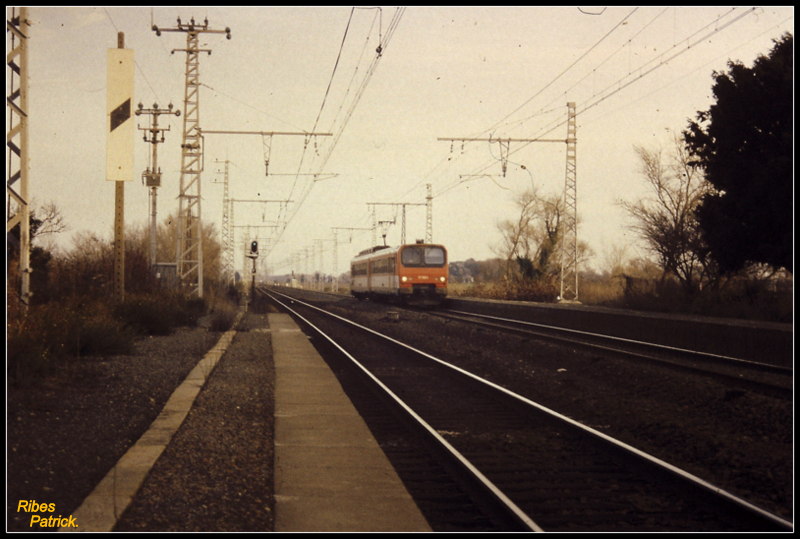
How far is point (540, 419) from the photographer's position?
9219 millimetres

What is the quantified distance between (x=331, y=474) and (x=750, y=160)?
21.6 metres

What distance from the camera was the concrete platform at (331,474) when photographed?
5.29m

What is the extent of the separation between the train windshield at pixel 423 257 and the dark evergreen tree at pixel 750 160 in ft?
48.8

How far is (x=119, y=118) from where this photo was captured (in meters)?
13.2

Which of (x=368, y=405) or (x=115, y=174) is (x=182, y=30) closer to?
(x=115, y=174)

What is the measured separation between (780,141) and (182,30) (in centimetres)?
2246

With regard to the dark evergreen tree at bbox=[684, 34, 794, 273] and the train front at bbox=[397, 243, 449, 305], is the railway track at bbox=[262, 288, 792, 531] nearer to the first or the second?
the dark evergreen tree at bbox=[684, 34, 794, 273]

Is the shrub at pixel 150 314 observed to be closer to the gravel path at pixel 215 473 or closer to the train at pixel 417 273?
the gravel path at pixel 215 473

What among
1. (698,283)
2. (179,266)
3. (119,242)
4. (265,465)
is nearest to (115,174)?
(119,242)

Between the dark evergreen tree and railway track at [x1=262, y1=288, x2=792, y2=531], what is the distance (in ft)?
49.8

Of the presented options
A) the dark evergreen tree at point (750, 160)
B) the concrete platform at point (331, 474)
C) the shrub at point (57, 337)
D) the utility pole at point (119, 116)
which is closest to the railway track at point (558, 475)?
the concrete platform at point (331, 474)

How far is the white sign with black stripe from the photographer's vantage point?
13.2m

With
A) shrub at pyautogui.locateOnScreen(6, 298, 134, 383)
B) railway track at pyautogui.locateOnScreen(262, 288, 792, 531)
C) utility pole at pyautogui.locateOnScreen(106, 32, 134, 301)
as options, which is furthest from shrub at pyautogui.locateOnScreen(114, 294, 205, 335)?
railway track at pyautogui.locateOnScreen(262, 288, 792, 531)

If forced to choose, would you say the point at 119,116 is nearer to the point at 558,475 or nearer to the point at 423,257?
the point at 558,475
